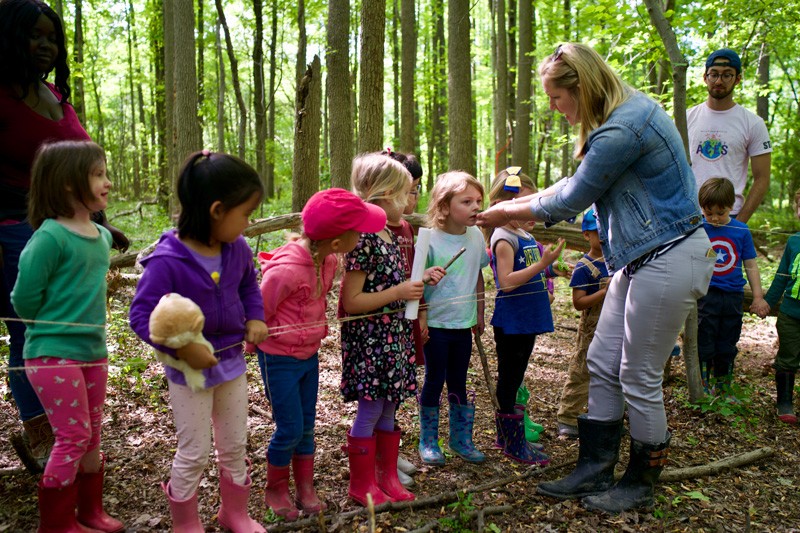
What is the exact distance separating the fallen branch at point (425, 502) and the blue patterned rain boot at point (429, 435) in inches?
14.4

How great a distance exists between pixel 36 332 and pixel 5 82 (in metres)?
1.31

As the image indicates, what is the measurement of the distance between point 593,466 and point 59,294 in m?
2.83

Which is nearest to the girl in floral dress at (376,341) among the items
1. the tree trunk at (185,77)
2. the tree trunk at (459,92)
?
the tree trunk at (459,92)

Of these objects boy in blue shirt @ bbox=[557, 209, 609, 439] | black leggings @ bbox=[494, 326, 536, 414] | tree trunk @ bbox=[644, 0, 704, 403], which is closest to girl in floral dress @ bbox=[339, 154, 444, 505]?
black leggings @ bbox=[494, 326, 536, 414]

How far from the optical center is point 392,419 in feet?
10.4

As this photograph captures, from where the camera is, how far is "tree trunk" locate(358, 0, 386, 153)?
6199 millimetres

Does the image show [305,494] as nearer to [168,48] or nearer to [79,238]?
[79,238]

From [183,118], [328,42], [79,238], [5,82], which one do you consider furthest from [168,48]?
[79,238]

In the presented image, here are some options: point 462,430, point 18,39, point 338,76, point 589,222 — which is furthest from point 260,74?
point 462,430

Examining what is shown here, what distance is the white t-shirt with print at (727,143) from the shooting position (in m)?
4.67

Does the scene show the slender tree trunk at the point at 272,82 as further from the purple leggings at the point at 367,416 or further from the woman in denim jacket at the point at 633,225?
the purple leggings at the point at 367,416

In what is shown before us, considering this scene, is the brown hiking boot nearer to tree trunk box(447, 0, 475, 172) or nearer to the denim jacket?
the denim jacket

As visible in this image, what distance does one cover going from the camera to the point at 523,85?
518 inches

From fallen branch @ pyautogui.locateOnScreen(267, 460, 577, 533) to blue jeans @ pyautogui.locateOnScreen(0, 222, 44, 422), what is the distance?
4.69ft
